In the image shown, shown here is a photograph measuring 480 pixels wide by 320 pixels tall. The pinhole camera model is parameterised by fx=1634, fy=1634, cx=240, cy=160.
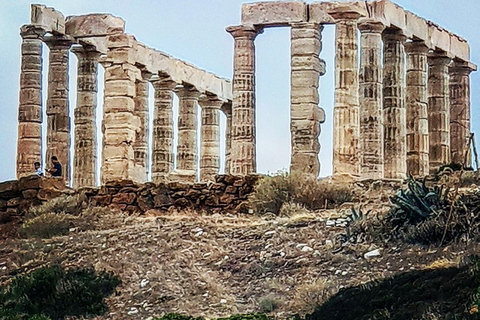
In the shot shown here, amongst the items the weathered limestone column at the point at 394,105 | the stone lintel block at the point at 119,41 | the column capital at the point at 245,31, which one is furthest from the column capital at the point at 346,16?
the stone lintel block at the point at 119,41

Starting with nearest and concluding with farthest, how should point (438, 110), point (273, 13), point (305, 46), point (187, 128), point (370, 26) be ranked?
1. point (370, 26)
2. point (305, 46)
3. point (273, 13)
4. point (438, 110)
5. point (187, 128)

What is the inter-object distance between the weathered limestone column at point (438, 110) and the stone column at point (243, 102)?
7638mm

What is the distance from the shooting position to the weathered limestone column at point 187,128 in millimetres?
60281

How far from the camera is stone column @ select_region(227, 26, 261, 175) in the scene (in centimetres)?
5100

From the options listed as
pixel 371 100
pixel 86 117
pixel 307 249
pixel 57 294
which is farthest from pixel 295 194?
pixel 86 117

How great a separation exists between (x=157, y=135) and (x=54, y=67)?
6.65 m

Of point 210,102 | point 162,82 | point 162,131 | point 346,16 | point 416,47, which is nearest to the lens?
point 346,16

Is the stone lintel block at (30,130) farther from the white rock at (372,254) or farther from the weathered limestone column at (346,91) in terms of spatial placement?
the white rock at (372,254)

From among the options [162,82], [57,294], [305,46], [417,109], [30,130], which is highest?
[305,46]

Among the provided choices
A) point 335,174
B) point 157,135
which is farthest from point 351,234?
point 157,135

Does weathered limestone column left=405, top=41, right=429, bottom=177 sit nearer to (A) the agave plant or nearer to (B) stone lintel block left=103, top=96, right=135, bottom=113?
(B) stone lintel block left=103, top=96, right=135, bottom=113

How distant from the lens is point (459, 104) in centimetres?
5869

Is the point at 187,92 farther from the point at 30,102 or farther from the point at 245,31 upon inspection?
the point at 245,31

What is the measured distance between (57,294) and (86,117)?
26.1 meters
